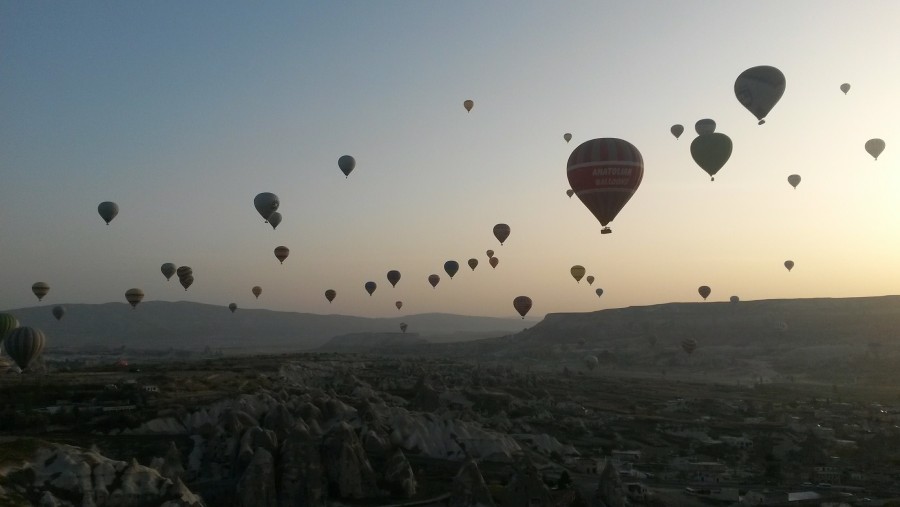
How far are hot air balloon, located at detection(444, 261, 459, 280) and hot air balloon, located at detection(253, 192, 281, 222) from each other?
2178 cm

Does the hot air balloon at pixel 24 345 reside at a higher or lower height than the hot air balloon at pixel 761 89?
lower

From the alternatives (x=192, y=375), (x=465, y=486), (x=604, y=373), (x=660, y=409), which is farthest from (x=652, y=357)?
(x=465, y=486)

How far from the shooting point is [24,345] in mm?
60094

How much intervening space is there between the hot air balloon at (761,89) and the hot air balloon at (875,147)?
1842cm

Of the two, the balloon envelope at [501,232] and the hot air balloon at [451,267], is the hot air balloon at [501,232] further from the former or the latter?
the hot air balloon at [451,267]

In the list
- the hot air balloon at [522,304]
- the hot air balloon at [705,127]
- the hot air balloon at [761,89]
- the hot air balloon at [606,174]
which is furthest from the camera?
the hot air balloon at [522,304]

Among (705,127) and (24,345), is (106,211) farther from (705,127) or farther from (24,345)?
(705,127)

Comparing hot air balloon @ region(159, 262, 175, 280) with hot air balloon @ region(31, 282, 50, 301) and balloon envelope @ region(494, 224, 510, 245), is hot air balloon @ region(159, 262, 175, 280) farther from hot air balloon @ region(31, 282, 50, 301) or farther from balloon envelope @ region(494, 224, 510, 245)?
balloon envelope @ region(494, 224, 510, 245)

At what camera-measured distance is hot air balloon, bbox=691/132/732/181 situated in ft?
144

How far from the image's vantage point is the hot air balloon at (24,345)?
60.1 meters

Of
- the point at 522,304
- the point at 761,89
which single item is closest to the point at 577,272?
the point at 522,304

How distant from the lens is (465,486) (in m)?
31.5

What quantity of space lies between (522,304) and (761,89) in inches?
1508

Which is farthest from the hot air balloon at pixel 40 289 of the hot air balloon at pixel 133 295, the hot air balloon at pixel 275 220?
the hot air balloon at pixel 275 220
